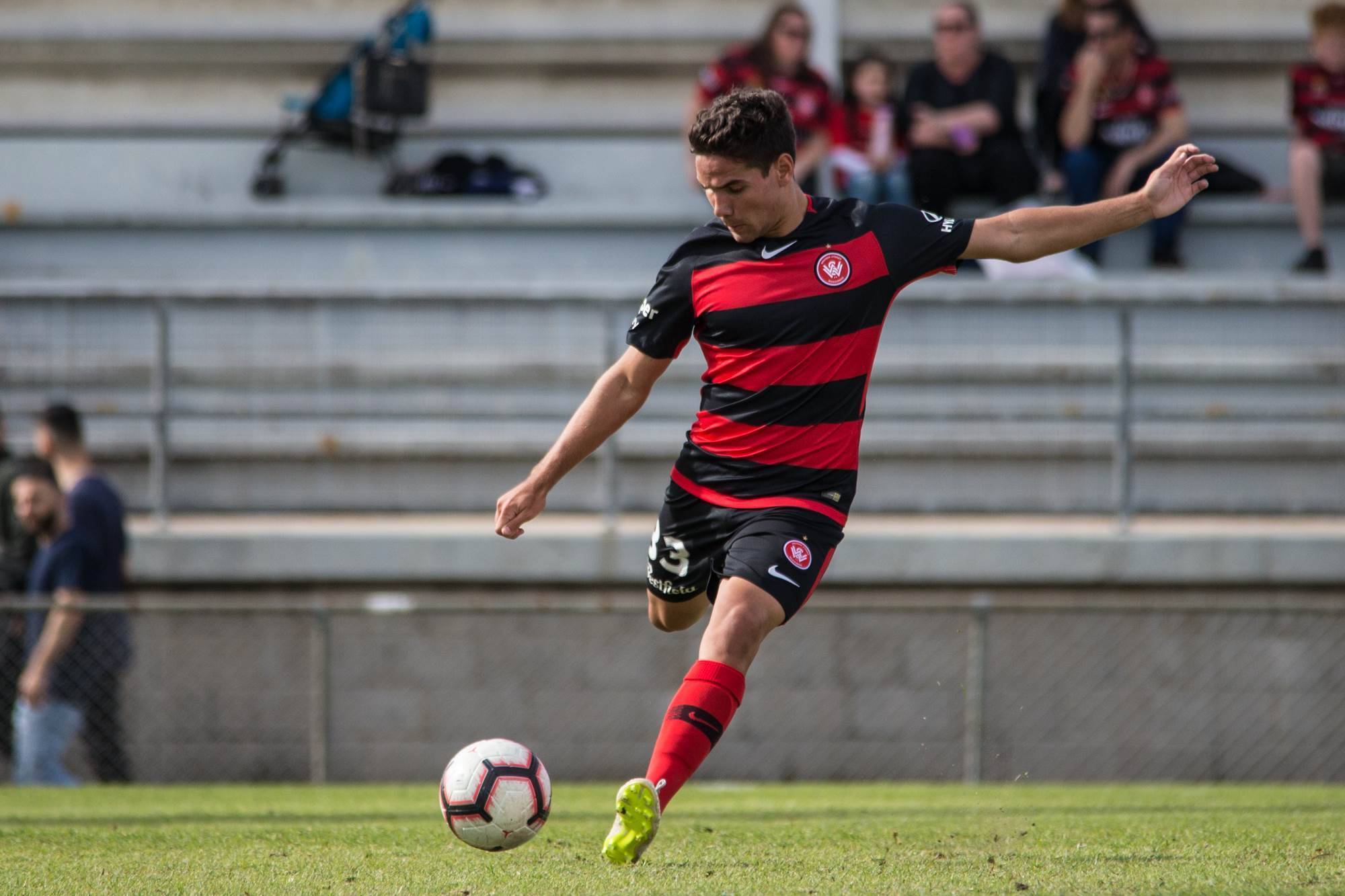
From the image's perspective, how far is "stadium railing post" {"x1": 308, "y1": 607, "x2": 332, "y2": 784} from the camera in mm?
8906

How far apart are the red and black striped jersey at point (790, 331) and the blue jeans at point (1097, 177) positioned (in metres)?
6.63

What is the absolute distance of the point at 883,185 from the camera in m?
11.2

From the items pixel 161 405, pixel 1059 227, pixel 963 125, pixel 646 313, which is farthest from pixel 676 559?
pixel 963 125

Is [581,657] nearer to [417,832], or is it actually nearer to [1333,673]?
[417,832]

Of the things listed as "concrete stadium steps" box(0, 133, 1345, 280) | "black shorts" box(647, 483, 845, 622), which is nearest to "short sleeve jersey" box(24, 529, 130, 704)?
"concrete stadium steps" box(0, 133, 1345, 280)

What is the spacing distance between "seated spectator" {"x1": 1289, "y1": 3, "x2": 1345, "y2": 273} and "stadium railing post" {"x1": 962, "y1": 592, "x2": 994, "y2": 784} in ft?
13.9

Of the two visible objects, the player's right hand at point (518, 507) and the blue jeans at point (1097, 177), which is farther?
the blue jeans at point (1097, 177)

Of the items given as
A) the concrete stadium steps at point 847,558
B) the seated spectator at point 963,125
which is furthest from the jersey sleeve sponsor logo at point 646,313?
the seated spectator at point 963,125

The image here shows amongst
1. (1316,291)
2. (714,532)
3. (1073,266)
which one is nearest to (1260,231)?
(1073,266)

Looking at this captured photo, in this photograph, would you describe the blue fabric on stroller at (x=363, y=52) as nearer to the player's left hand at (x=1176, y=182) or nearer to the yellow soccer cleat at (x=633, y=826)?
the player's left hand at (x=1176, y=182)

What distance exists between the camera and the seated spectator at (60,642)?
8.59 m

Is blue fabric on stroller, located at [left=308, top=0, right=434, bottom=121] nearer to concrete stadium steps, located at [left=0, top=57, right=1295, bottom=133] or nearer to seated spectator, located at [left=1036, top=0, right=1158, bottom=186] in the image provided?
concrete stadium steps, located at [left=0, top=57, right=1295, bottom=133]

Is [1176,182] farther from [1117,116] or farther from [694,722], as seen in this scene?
[1117,116]

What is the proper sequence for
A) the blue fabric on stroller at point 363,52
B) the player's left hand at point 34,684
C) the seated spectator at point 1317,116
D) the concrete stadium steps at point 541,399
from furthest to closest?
the blue fabric on stroller at point 363,52, the seated spectator at point 1317,116, the concrete stadium steps at point 541,399, the player's left hand at point 34,684
